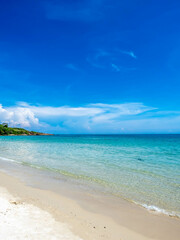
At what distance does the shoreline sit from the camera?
601 cm

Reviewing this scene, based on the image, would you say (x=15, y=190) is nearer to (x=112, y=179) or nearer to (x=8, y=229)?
(x=8, y=229)

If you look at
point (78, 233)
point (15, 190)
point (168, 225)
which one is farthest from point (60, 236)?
point (15, 190)

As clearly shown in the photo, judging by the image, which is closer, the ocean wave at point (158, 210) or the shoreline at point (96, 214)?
the shoreline at point (96, 214)

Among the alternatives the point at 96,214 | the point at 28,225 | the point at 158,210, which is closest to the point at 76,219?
the point at 96,214

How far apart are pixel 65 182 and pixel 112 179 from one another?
3.72 m

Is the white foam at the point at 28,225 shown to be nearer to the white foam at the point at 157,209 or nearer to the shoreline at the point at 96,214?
the shoreline at the point at 96,214

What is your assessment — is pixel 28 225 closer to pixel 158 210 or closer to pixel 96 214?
pixel 96 214

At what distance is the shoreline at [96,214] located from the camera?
237 inches

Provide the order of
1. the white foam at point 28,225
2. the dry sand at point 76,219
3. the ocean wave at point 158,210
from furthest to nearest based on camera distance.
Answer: the ocean wave at point 158,210, the dry sand at point 76,219, the white foam at point 28,225

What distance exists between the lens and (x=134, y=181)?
12.9 metres

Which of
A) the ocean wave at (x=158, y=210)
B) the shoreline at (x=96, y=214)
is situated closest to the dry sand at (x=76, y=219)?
the shoreline at (x=96, y=214)

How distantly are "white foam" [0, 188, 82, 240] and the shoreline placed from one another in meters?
0.39

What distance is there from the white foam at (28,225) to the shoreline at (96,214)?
0.39m

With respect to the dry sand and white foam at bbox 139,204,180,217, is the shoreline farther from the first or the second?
white foam at bbox 139,204,180,217
